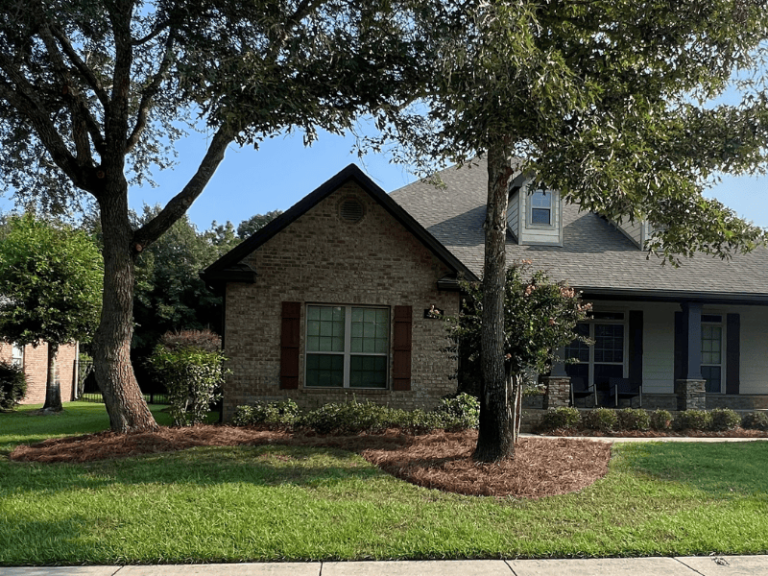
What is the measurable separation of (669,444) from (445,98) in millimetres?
7379

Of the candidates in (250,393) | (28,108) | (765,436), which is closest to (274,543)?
(250,393)

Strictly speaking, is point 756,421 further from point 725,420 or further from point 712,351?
point 712,351

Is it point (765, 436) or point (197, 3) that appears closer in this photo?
point (197, 3)

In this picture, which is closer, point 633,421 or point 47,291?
point 633,421

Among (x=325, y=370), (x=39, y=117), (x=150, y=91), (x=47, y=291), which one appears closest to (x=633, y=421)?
(x=325, y=370)

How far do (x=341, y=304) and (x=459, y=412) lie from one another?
10.3ft

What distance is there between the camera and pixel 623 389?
16.3 m

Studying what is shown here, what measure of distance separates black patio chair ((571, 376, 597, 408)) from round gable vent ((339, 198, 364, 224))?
21.0ft

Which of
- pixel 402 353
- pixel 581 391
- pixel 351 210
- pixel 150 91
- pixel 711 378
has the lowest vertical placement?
pixel 581 391

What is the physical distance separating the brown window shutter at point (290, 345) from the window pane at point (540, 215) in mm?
6629

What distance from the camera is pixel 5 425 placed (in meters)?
15.0

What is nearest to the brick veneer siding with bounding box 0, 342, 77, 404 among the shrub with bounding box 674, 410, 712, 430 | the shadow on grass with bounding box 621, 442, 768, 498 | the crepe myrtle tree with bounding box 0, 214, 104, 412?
the crepe myrtle tree with bounding box 0, 214, 104, 412

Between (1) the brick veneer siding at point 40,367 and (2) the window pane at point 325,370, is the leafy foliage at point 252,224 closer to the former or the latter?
(1) the brick veneer siding at point 40,367

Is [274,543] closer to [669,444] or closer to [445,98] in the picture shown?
[445,98]
